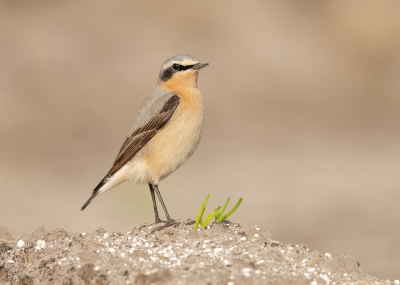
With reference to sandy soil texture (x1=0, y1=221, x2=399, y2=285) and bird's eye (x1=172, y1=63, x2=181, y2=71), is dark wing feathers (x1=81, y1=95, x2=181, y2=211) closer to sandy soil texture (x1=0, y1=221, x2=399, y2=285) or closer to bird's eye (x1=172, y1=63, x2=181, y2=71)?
bird's eye (x1=172, y1=63, x2=181, y2=71)

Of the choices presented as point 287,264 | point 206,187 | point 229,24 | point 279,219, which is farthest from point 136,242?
point 229,24

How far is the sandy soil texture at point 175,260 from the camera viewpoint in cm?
527

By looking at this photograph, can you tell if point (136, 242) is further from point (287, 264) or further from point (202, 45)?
point (202, 45)

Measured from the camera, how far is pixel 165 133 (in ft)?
27.3

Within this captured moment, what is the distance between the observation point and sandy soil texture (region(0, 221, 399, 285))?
527cm

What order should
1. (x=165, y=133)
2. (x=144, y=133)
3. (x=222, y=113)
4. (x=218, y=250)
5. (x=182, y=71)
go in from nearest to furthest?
(x=218, y=250), (x=165, y=133), (x=144, y=133), (x=182, y=71), (x=222, y=113)

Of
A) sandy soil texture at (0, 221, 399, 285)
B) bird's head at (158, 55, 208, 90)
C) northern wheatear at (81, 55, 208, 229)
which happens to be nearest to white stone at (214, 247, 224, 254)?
sandy soil texture at (0, 221, 399, 285)

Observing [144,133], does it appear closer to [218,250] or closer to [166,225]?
[166,225]

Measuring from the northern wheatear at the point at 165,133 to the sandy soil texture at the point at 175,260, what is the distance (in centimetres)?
130

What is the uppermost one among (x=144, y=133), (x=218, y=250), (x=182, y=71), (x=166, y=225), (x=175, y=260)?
(x=182, y=71)

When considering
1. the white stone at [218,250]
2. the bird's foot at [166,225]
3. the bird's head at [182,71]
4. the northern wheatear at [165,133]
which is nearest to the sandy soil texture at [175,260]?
the white stone at [218,250]

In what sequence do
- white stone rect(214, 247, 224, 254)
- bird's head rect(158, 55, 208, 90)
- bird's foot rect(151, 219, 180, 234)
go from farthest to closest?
1. bird's head rect(158, 55, 208, 90)
2. bird's foot rect(151, 219, 180, 234)
3. white stone rect(214, 247, 224, 254)

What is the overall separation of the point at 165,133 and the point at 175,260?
2857 mm

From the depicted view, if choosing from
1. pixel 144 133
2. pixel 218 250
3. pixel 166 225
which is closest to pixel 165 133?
pixel 144 133
